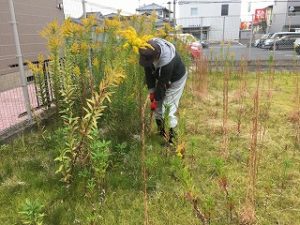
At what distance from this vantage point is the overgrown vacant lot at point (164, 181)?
2402mm

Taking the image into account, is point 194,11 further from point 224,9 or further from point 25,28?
point 25,28

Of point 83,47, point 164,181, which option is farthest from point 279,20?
point 164,181

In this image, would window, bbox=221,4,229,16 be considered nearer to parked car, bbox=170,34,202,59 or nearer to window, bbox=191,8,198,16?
window, bbox=191,8,198,16

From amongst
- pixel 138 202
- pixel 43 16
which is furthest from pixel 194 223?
pixel 43 16

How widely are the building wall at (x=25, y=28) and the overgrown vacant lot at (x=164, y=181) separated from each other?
6.06 ft

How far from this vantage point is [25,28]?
6.42 m

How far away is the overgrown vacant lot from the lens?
2.40 m

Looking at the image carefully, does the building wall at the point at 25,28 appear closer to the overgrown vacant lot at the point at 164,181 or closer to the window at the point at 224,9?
the overgrown vacant lot at the point at 164,181

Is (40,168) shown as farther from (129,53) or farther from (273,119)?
(273,119)

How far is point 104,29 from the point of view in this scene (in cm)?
396

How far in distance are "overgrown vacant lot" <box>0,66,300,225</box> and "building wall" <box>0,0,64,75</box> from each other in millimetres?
1847

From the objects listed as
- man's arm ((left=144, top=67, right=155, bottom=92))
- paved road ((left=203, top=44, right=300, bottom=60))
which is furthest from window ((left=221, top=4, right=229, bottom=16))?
man's arm ((left=144, top=67, right=155, bottom=92))

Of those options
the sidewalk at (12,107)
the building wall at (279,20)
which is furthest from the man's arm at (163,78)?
the building wall at (279,20)

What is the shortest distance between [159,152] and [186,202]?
3.01ft
